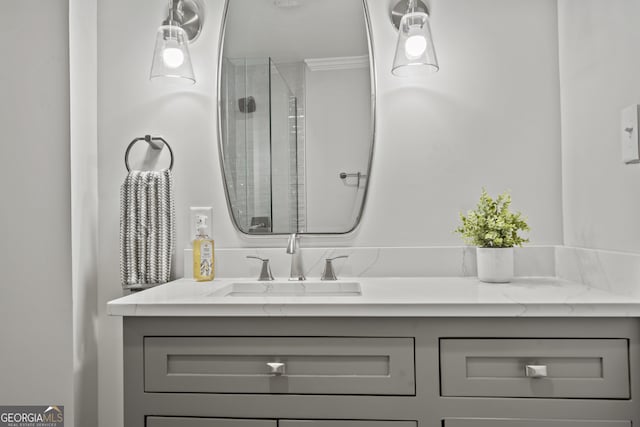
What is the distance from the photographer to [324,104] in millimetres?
1543

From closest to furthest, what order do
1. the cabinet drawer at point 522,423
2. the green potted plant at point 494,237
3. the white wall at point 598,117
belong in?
the cabinet drawer at point 522,423
the white wall at point 598,117
the green potted plant at point 494,237

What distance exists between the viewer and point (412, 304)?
41.1 inches

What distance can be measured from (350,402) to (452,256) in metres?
0.68

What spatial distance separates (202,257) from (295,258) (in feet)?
1.02

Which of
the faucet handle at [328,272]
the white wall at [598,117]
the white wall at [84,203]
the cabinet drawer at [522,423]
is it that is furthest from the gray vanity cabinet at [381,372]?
the white wall at [84,203]

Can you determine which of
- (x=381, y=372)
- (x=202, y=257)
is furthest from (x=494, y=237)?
(x=202, y=257)

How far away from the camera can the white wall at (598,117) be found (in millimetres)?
1119

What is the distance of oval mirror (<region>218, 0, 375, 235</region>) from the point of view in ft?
5.09

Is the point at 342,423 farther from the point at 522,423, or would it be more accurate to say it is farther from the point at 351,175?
the point at 351,175

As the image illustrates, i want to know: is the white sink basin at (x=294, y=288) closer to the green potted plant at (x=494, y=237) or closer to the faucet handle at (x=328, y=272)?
the faucet handle at (x=328, y=272)

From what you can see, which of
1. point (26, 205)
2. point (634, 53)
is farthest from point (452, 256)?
point (26, 205)

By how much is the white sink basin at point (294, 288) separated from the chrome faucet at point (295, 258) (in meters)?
0.05

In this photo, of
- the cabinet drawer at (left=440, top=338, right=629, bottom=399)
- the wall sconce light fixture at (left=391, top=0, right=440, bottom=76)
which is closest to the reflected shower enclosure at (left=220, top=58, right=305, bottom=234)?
the wall sconce light fixture at (left=391, top=0, right=440, bottom=76)

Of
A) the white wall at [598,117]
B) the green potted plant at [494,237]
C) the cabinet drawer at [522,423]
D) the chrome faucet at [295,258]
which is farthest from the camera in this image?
the chrome faucet at [295,258]
